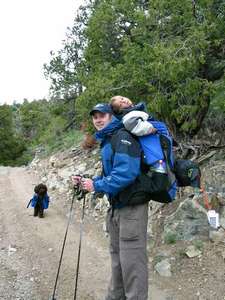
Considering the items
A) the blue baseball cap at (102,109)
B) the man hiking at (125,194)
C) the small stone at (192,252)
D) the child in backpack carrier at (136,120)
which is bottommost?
the small stone at (192,252)

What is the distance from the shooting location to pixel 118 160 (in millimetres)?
3447

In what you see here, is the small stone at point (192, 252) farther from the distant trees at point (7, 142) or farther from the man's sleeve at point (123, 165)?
the distant trees at point (7, 142)

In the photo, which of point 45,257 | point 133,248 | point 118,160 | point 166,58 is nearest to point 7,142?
point 45,257

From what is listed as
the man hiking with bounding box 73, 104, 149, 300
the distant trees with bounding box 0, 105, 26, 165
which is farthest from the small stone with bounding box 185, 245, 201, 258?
the distant trees with bounding box 0, 105, 26, 165

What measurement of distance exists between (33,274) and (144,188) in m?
3.13

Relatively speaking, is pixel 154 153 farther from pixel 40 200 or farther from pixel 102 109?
pixel 40 200

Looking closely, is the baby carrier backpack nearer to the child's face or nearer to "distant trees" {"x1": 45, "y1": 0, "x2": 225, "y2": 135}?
the child's face

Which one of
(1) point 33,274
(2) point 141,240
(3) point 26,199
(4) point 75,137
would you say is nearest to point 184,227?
(1) point 33,274

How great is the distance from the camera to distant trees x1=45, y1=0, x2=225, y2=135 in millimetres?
7059

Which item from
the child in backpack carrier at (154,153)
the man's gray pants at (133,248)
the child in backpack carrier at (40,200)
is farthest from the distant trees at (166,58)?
the man's gray pants at (133,248)

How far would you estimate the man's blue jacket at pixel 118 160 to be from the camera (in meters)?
3.41

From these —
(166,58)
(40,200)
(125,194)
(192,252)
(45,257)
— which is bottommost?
(45,257)

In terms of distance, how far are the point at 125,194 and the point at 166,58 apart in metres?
3.82

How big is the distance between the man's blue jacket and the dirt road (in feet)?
7.07
